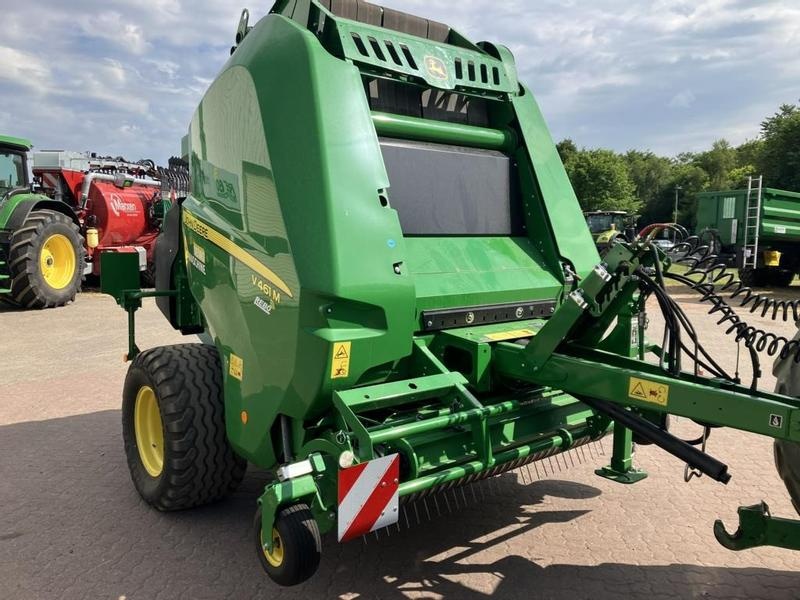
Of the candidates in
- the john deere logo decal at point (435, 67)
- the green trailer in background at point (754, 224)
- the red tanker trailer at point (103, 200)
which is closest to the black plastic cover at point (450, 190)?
the john deere logo decal at point (435, 67)

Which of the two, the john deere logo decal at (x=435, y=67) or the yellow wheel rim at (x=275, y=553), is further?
the john deere logo decal at (x=435, y=67)

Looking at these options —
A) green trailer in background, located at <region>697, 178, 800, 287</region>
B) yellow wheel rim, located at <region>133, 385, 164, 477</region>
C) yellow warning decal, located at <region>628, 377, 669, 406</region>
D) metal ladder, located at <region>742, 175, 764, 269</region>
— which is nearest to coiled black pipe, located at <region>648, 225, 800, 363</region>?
yellow warning decal, located at <region>628, 377, 669, 406</region>

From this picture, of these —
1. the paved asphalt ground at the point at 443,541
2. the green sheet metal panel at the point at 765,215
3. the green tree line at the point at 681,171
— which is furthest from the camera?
the green tree line at the point at 681,171

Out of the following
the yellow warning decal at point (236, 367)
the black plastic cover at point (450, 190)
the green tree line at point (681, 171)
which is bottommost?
the yellow warning decal at point (236, 367)

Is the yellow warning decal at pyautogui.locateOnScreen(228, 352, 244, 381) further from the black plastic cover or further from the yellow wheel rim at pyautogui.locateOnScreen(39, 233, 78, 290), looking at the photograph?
the yellow wheel rim at pyautogui.locateOnScreen(39, 233, 78, 290)

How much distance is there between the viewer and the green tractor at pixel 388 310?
2363mm

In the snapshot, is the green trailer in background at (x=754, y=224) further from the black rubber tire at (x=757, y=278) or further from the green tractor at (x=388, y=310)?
the green tractor at (x=388, y=310)

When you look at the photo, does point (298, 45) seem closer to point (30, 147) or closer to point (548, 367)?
point (548, 367)

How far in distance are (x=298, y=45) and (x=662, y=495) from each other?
10.2 feet

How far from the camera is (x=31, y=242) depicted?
1001 cm

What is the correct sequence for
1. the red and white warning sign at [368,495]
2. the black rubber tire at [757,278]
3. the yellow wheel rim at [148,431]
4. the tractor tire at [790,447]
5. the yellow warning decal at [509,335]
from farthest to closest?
the black rubber tire at [757,278], the yellow wheel rim at [148,431], the yellow warning decal at [509,335], the tractor tire at [790,447], the red and white warning sign at [368,495]

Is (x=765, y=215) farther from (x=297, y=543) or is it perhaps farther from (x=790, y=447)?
(x=297, y=543)

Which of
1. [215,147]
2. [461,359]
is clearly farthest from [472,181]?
Result: [215,147]

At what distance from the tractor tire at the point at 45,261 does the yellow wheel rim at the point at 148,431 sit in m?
7.62
